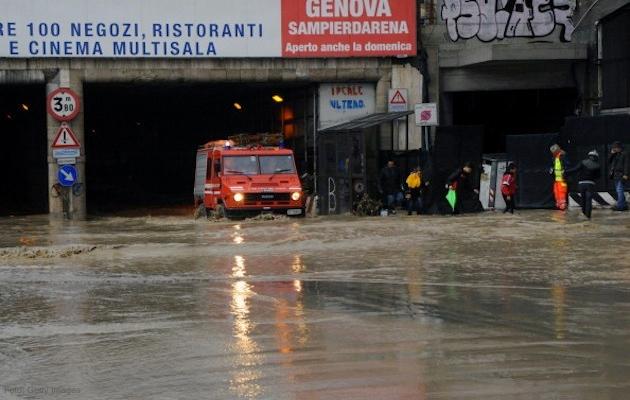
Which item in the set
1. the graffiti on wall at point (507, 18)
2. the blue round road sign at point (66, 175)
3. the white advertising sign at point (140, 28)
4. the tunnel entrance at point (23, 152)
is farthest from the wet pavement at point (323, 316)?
the tunnel entrance at point (23, 152)

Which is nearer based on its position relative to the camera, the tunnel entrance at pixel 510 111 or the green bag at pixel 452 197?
the green bag at pixel 452 197

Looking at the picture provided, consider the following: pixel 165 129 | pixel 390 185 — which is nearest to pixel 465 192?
pixel 390 185

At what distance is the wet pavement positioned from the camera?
7.21 metres

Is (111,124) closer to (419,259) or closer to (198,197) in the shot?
Result: (198,197)

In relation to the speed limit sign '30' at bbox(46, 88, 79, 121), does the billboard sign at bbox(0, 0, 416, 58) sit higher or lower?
higher

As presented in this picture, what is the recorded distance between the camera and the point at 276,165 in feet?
81.8

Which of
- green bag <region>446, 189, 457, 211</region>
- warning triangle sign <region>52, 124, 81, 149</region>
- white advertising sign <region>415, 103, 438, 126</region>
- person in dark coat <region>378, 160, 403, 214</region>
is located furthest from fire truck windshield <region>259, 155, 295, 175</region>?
warning triangle sign <region>52, 124, 81, 149</region>

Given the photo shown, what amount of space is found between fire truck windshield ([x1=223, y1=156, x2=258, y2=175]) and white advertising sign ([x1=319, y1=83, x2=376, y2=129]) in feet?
13.6

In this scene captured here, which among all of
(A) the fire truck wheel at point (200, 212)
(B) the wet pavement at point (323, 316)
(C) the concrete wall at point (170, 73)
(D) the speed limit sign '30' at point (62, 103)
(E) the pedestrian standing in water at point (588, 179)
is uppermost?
(C) the concrete wall at point (170, 73)

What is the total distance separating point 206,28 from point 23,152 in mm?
21511

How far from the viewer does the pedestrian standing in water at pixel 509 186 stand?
22906 mm

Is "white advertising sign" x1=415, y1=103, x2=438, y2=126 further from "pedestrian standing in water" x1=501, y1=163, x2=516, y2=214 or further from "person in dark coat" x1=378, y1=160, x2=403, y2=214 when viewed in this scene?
"pedestrian standing in water" x1=501, y1=163, x2=516, y2=214

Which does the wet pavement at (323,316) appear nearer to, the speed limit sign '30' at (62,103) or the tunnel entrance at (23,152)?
the speed limit sign '30' at (62,103)

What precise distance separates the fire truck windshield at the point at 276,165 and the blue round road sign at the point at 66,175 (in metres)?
5.25
